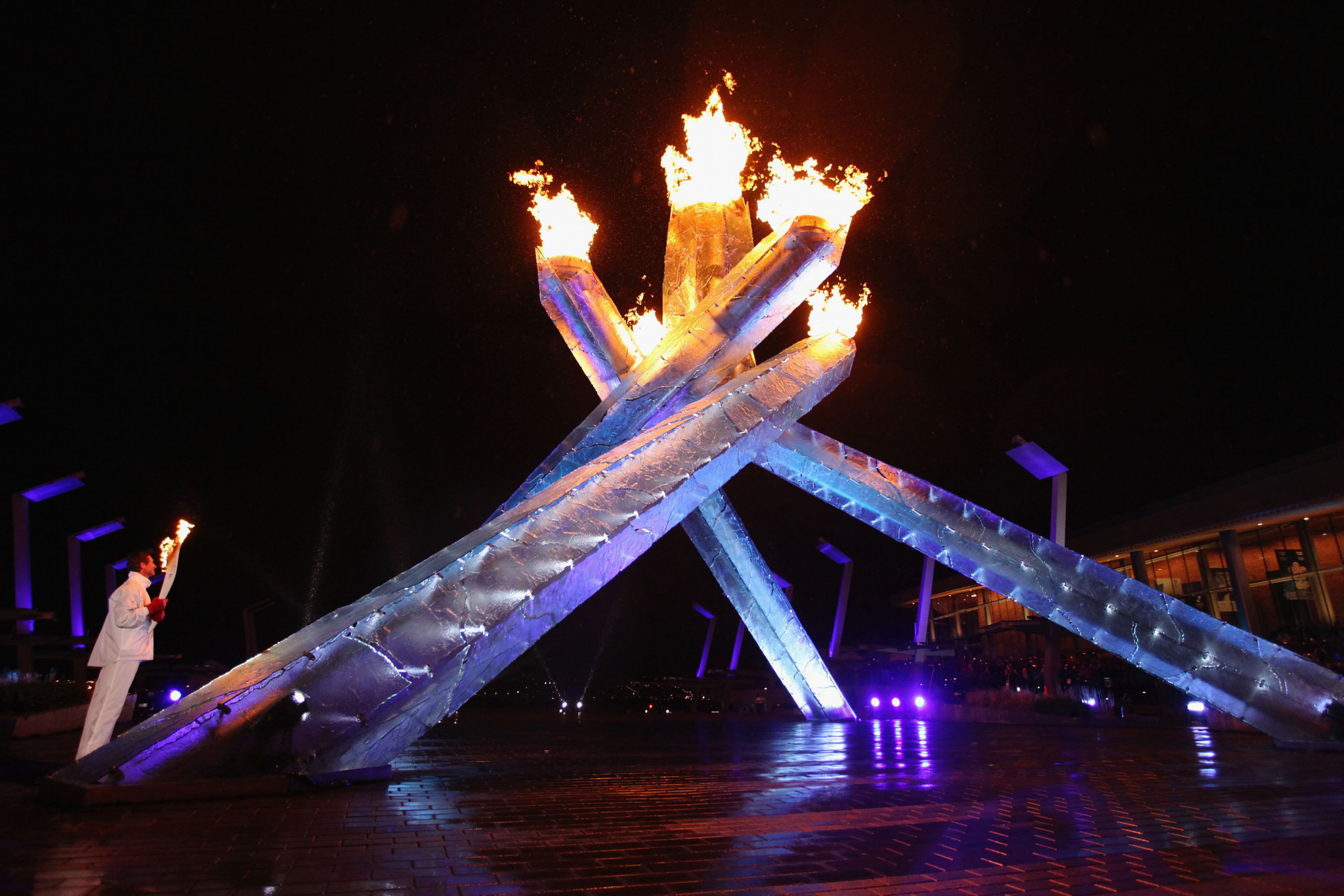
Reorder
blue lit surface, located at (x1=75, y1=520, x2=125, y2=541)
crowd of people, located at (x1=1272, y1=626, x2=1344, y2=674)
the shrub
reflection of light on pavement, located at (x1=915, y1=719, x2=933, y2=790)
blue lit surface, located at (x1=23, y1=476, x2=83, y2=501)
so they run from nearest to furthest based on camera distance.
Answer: reflection of light on pavement, located at (x1=915, y1=719, x2=933, y2=790) < the shrub < crowd of people, located at (x1=1272, y1=626, x2=1344, y2=674) < blue lit surface, located at (x1=23, y1=476, x2=83, y2=501) < blue lit surface, located at (x1=75, y1=520, x2=125, y2=541)

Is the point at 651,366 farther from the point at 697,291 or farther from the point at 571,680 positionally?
the point at 571,680

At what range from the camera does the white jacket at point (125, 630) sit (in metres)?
5.36

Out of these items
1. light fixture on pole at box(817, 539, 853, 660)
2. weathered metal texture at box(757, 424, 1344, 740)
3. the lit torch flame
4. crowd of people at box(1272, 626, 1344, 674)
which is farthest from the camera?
light fixture on pole at box(817, 539, 853, 660)

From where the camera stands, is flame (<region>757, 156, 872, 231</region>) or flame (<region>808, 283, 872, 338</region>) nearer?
flame (<region>757, 156, 872, 231</region>)

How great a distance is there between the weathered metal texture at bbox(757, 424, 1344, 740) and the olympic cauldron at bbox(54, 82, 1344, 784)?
2 cm

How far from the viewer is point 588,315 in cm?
1021

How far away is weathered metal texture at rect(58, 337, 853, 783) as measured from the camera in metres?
4.72

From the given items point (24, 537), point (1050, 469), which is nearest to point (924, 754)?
point (1050, 469)

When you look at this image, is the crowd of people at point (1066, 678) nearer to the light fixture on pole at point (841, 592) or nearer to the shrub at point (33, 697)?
the light fixture on pole at point (841, 592)

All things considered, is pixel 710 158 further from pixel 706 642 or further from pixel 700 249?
pixel 706 642

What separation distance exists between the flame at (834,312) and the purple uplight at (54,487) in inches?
657

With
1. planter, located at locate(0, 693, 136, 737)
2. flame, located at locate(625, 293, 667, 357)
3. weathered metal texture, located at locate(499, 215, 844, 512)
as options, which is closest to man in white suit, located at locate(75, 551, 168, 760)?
planter, located at locate(0, 693, 136, 737)

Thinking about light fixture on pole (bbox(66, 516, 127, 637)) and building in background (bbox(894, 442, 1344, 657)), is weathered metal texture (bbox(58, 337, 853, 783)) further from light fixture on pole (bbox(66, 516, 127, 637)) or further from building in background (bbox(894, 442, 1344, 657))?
light fixture on pole (bbox(66, 516, 127, 637))

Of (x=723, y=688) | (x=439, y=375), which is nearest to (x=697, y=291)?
(x=439, y=375)
